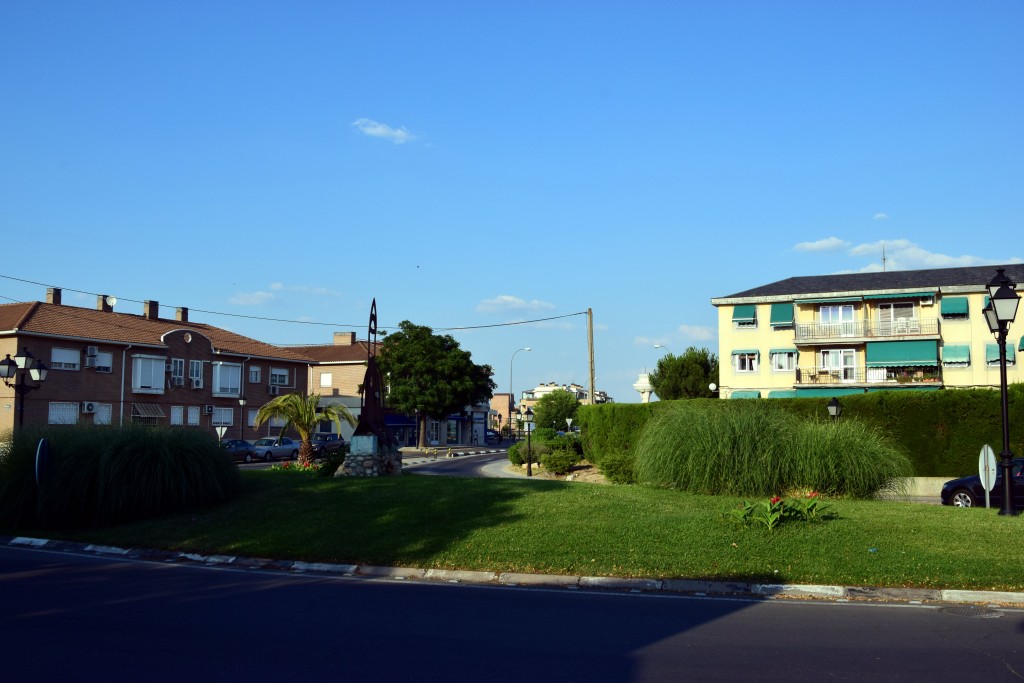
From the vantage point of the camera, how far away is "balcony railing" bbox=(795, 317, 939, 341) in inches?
1948

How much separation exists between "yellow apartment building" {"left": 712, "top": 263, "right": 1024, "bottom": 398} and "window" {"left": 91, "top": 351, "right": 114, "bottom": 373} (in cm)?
3645

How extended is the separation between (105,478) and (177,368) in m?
43.1

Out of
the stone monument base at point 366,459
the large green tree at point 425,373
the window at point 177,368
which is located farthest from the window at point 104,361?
the stone monument base at point 366,459

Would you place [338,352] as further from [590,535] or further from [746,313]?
[590,535]

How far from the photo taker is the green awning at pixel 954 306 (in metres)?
48.0

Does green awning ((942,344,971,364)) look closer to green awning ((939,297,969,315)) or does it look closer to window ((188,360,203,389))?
green awning ((939,297,969,315))

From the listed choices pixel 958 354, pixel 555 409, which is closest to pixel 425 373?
pixel 555 409

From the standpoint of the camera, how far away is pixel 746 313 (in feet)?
175

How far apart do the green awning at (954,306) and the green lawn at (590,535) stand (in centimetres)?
3711

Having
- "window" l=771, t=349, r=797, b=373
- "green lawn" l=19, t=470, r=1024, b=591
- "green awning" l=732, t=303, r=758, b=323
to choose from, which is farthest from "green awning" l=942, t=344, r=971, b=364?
"green lawn" l=19, t=470, r=1024, b=591

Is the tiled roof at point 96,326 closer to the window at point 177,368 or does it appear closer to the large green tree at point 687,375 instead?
the window at point 177,368

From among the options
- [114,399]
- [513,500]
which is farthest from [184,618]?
[114,399]

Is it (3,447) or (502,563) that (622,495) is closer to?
(502,563)

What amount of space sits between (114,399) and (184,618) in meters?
47.2
